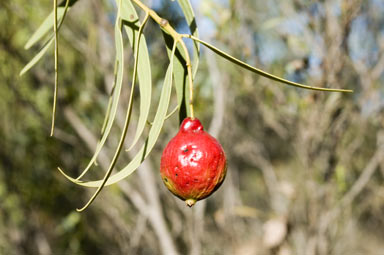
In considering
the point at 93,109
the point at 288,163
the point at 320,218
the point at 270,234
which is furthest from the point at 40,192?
the point at 288,163

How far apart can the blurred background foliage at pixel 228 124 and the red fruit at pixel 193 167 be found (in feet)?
3.96

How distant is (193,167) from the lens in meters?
0.63

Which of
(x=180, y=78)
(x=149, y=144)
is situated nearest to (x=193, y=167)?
(x=149, y=144)

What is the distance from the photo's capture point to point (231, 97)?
276cm

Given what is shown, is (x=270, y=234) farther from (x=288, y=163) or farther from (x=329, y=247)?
(x=288, y=163)

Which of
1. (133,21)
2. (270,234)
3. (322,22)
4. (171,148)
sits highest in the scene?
(322,22)

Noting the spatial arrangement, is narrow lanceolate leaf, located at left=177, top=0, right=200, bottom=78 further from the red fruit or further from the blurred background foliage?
the blurred background foliage

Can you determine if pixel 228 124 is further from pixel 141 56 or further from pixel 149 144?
pixel 149 144

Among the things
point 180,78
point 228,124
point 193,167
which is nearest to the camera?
point 193,167

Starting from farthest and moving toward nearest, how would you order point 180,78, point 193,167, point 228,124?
1. point 228,124
2. point 180,78
3. point 193,167

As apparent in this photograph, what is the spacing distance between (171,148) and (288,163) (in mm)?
6777

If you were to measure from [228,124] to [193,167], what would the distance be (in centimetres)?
174

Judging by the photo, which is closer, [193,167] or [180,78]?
[193,167]

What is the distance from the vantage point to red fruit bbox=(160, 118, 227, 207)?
63 centimetres
